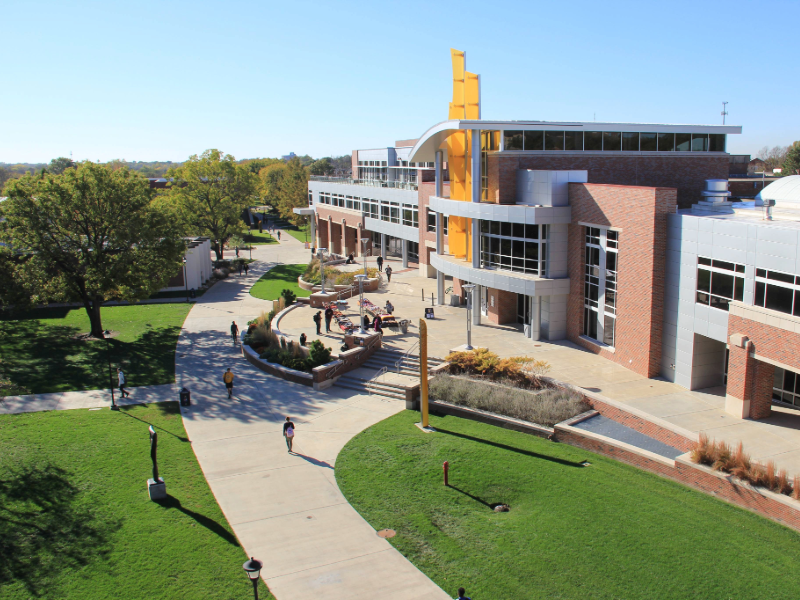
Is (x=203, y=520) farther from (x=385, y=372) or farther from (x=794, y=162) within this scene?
(x=794, y=162)

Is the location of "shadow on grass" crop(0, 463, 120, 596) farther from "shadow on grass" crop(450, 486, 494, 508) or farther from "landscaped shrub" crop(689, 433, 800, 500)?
"landscaped shrub" crop(689, 433, 800, 500)

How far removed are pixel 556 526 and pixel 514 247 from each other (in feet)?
60.4

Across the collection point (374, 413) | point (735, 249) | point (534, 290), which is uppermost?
point (735, 249)

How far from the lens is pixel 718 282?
22.4m

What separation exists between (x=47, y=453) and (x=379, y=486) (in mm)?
11055

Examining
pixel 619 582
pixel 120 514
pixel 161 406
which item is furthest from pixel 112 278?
pixel 619 582

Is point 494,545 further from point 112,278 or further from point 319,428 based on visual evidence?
point 112,278

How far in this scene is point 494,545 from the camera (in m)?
14.9

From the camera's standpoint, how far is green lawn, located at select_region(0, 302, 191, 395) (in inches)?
1151

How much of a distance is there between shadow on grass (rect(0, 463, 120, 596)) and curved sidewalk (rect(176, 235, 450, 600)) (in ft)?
11.2

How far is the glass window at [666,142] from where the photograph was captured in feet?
Answer: 115

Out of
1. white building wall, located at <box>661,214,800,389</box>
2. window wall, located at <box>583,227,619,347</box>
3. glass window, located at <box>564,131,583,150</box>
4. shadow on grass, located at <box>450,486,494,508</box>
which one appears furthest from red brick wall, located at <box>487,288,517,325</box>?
shadow on grass, located at <box>450,486,494,508</box>

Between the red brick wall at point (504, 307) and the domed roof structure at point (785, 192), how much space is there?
13.0 metres

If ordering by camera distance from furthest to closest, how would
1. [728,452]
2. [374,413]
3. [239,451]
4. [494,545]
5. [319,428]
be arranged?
[374,413] → [319,428] → [239,451] → [728,452] → [494,545]
